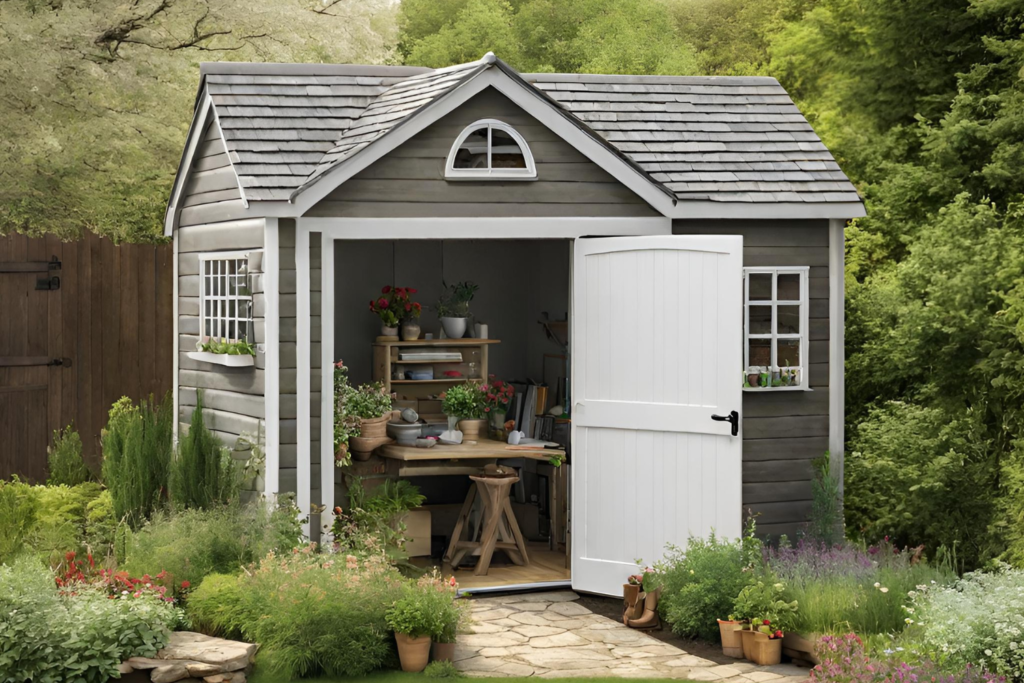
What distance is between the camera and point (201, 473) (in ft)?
30.1

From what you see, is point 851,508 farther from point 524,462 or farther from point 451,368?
point 451,368

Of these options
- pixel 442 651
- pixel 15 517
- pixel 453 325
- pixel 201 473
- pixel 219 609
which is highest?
pixel 453 325

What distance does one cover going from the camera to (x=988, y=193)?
13.3m

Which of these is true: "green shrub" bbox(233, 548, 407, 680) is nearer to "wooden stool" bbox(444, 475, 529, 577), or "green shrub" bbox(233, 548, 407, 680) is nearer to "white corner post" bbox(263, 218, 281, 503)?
"white corner post" bbox(263, 218, 281, 503)

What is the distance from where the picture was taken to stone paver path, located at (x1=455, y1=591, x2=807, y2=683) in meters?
7.50

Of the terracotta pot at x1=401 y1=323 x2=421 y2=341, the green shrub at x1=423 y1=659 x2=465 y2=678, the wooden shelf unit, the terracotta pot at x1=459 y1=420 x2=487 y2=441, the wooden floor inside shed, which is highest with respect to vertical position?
the terracotta pot at x1=401 y1=323 x2=421 y2=341

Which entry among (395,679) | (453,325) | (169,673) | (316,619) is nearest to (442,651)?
(395,679)

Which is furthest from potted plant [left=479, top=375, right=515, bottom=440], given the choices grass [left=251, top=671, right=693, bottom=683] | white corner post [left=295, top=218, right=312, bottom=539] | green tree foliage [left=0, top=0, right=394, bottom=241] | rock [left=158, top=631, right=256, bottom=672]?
green tree foliage [left=0, top=0, right=394, bottom=241]

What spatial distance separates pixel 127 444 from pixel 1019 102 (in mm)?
8647

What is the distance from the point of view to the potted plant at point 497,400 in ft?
36.0

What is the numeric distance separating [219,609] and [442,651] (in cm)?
138

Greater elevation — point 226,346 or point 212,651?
point 226,346

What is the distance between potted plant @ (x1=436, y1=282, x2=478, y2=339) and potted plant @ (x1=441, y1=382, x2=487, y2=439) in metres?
0.71

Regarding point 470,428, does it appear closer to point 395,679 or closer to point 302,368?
point 302,368
